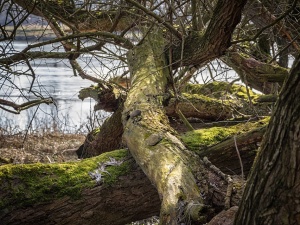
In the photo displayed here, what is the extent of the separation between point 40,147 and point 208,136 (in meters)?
5.30

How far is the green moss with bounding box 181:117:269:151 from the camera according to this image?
3.35m

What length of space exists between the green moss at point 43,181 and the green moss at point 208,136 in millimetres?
566

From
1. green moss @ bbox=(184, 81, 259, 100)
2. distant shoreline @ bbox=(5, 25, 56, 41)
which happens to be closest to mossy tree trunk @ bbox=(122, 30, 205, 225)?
distant shoreline @ bbox=(5, 25, 56, 41)

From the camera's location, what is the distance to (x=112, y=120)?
523cm

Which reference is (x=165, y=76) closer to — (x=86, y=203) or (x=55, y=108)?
(x=86, y=203)

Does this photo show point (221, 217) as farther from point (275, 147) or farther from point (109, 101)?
point (109, 101)

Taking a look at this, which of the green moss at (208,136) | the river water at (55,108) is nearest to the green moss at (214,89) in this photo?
the river water at (55,108)

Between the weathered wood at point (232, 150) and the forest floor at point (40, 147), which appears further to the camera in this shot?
the forest floor at point (40, 147)

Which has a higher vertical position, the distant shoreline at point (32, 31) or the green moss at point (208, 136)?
the distant shoreline at point (32, 31)

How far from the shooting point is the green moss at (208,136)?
335 centimetres

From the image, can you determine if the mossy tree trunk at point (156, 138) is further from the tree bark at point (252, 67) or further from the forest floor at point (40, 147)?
the forest floor at point (40, 147)

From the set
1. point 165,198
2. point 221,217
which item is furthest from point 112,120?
point 221,217

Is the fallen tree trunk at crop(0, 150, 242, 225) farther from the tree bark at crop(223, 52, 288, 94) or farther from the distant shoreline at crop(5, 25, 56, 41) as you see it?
the tree bark at crop(223, 52, 288, 94)

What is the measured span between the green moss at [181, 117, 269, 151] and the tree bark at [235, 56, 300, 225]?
1.90 metres
